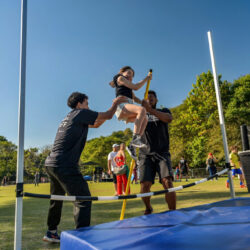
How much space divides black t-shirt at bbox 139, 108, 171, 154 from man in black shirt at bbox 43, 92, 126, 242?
3.71 feet

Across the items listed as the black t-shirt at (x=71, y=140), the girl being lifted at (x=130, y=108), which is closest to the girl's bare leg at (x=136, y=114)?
the girl being lifted at (x=130, y=108)

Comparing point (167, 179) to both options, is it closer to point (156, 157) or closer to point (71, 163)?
point (156, 157)

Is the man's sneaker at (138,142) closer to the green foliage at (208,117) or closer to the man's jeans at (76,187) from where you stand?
the man's jeans at (76,187)

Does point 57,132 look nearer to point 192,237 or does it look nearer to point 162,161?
point 162,161

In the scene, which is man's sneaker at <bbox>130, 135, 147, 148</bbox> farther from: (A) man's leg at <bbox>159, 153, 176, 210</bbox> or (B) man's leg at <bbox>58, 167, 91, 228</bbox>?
(B) man's leg at <bbox>58, 167, 91, 228</bbox>

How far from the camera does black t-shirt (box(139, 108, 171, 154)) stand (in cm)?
401

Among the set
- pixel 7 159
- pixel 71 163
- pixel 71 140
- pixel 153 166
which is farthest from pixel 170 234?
Answer: pixel 7 159

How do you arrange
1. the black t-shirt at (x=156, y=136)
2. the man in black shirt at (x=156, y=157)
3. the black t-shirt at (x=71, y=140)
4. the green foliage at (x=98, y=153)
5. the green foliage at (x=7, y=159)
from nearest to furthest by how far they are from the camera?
the black t-shirt at (x=71, y=140) → the man in black shirt at (x=156, y=157) → the black t-shirt at (x=156, y=136) → the green foliage at (x=98, y=153) → the green foliage at (x=7, y=159)

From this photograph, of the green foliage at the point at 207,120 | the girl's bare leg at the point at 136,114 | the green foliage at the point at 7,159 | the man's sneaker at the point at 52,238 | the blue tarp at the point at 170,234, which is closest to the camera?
the blue tarp at the point at 170,234

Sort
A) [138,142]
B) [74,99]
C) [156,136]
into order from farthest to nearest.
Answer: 1. [156,136]
2. [138,142]
3. [74,99]

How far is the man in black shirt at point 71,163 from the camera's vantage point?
2.83 meters

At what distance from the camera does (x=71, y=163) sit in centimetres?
288

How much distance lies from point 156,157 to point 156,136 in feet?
1.26

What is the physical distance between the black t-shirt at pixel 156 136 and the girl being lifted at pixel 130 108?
0.80 feet
